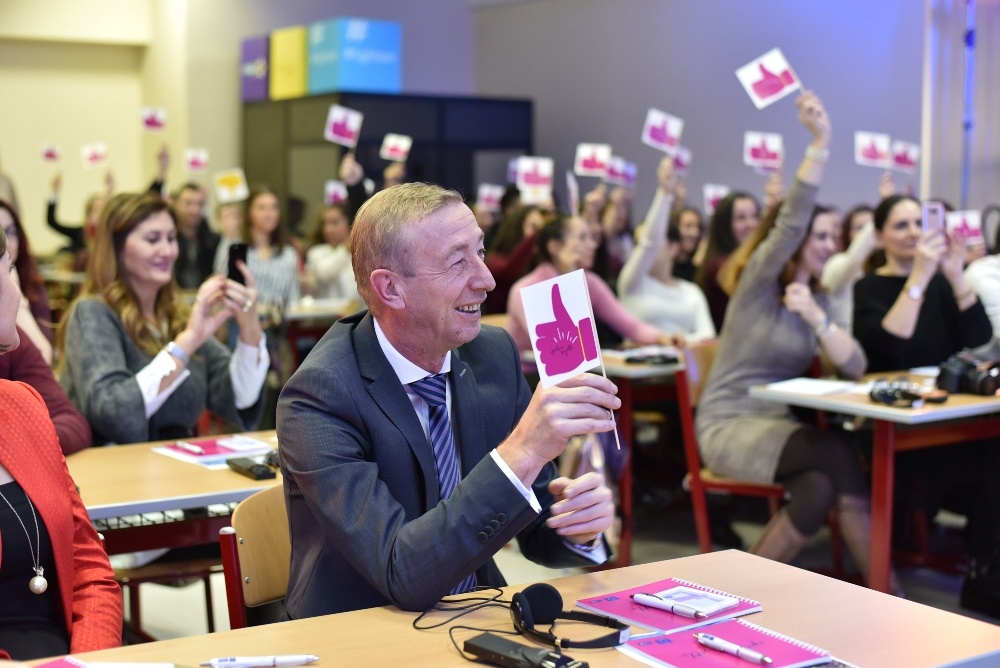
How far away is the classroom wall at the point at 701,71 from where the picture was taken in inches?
336

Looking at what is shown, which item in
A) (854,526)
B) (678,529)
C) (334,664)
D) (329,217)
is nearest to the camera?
(334,664)

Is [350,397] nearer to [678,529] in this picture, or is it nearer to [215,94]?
[678,529]

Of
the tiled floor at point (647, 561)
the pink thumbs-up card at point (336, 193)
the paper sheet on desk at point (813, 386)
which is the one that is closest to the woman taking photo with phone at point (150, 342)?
the tiled floor at point (647, 561)

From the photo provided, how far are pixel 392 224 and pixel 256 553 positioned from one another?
24.0 inches

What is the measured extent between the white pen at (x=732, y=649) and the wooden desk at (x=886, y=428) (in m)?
2.05

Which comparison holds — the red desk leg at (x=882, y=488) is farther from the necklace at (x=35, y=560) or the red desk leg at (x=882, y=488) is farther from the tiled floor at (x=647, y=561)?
the necklace at (x=35, y=560)

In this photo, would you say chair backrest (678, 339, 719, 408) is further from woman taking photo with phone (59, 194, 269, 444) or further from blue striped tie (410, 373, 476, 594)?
blue striped tie (410, 373, 476, 594)

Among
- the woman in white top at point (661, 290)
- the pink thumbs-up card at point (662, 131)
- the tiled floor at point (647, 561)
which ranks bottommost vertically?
the tiled floor at point (647, 561)

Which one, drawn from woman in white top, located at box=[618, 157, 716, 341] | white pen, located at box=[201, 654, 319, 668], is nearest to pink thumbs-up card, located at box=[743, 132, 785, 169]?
woman in white top, located at box=[618, 157, 716, 341]

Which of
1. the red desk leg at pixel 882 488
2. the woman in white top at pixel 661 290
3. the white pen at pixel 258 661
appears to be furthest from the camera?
the woman in white top at pixel 661 290

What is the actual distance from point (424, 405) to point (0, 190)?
333 inches

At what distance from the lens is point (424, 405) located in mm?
1890

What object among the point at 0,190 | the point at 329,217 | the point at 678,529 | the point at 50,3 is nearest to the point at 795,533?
the point at 678,529

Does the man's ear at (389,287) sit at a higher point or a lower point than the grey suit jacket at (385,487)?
higher
